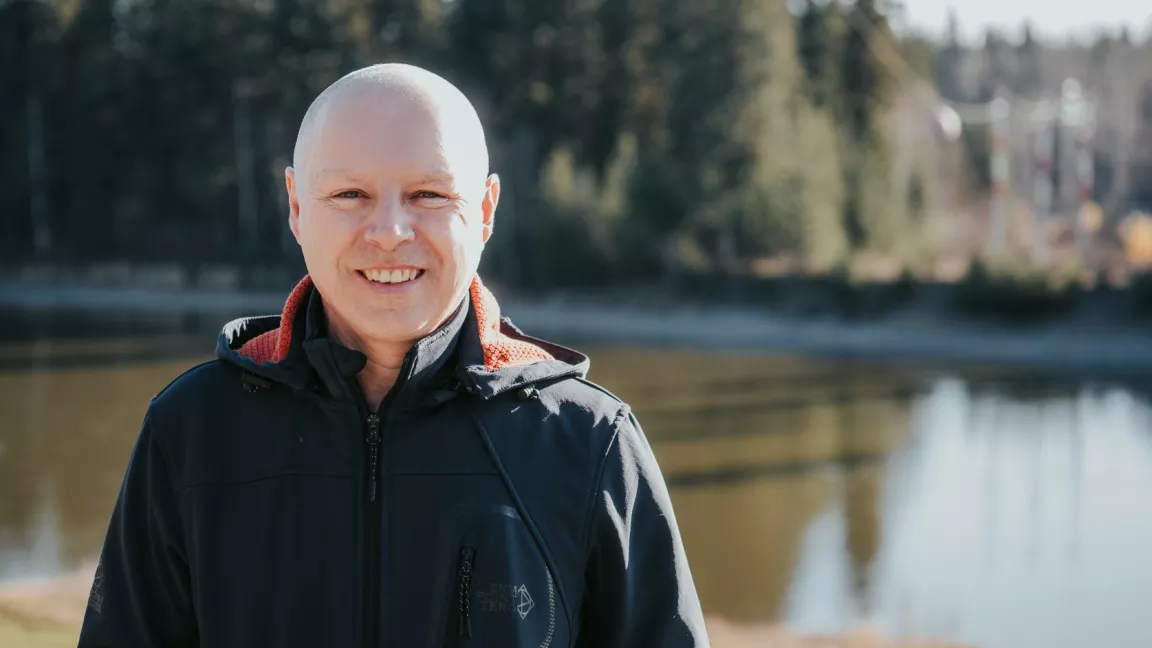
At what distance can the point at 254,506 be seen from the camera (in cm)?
197

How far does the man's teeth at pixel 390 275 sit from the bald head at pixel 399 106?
153 millimetres

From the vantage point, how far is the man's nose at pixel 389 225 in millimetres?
1881

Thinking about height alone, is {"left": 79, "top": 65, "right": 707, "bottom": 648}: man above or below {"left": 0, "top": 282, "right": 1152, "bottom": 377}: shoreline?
above

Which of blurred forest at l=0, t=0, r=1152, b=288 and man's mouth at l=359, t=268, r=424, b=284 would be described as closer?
man's mouth at l=359, t=268, r=424, b=284

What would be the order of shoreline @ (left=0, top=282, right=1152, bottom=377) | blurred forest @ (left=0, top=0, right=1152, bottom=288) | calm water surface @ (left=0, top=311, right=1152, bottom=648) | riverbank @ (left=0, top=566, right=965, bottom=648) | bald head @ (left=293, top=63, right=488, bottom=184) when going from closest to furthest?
bald head @ (left=293, top=63, right=488, bottom=184) → riverbank @ (left=0, top=566, right=965, bottom=648) → calm water surface @ (left=0, top=311, right=1152, bottom=648) → shoreline @ (left=0, top=282, right=1152, bottom=377) → blurred forest @ (left=0, top=0, right=1152, bottom=288)

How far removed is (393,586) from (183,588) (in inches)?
12.7

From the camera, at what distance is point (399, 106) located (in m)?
1.85

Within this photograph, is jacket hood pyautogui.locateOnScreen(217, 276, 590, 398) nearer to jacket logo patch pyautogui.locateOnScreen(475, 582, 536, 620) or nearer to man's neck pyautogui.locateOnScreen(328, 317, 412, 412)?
man's neck pyautogui.locateOnScreen(328, 317, 412, 412)

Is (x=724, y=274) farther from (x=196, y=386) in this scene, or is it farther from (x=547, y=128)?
(x=196, y=386)

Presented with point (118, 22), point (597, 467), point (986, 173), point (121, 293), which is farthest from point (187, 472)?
point (986, 173)

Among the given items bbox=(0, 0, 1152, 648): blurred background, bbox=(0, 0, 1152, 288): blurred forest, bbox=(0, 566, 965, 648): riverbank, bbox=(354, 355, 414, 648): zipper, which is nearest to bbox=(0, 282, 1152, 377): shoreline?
bbox=(0, 0, 1152, 648): blurred background

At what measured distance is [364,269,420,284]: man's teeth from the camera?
1921 mm

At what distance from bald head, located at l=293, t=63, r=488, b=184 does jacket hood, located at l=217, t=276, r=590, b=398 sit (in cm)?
24

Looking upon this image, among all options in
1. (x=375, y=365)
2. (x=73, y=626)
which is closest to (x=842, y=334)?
(x=73, y=626)
